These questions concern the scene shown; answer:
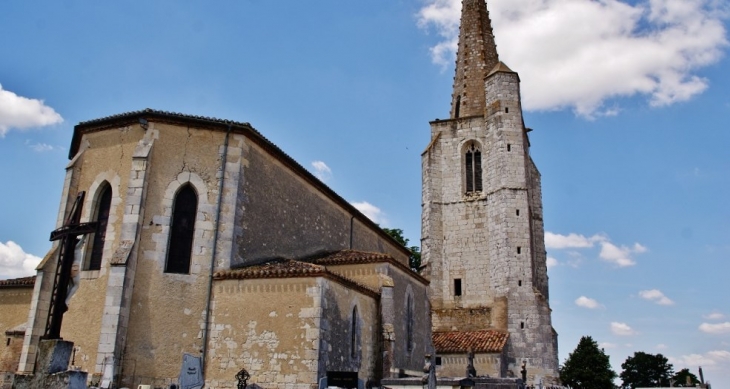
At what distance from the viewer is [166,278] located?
15.9m

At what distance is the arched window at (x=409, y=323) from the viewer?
21.2 metres

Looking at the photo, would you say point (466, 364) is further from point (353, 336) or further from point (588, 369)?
point (588, 369)

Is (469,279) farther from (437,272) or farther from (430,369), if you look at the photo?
(430,369)

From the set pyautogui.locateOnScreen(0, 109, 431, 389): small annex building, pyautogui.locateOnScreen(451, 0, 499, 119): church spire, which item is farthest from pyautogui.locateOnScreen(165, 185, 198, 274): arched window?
pyautogui.locateOnScreen(451, 0, 499, 119): church spire

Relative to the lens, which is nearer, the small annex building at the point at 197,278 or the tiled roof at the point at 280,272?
the small annex building at the point at 197,278

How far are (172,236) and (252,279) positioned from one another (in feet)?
8.88

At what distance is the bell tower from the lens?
28.5 m

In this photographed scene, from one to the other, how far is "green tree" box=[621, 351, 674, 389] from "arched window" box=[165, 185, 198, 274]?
60153mm

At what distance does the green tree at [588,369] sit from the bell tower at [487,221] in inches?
577

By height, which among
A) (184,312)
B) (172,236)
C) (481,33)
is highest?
(481,33)

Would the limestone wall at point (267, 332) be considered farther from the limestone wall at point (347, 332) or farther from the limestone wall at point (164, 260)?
the limestone wall at point (164, 260)

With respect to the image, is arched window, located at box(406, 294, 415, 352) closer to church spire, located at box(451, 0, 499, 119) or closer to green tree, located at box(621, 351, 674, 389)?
church spire, located at box(451, 0, 499, 119)

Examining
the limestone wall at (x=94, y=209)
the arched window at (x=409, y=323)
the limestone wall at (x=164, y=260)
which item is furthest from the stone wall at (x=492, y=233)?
the limestone wall at (x=94, y=209)

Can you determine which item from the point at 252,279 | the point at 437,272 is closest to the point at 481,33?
the point at 437,272
